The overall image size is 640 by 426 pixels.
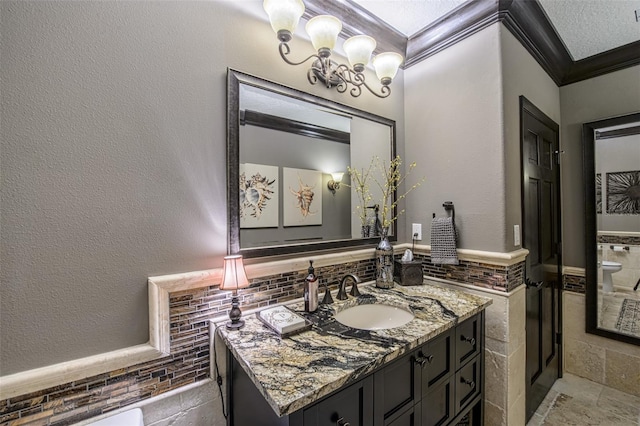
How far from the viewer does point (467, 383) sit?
1.29 meters

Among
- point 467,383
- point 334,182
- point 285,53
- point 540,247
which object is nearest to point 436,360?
point 467,383

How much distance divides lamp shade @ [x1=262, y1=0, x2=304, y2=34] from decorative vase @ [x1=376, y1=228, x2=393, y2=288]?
122 centimetres

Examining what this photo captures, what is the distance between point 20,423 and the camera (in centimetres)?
79

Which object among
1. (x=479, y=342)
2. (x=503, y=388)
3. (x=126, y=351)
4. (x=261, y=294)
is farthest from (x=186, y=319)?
(x=503, y=388)

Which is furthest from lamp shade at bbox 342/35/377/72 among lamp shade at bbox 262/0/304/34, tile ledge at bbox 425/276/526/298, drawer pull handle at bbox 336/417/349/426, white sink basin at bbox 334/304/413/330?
drawer pull handle at bbox 336/417/349/426

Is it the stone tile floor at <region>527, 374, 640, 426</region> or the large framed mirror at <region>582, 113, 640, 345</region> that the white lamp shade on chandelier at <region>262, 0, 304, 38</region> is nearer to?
the large framed mirror at <region>582, 113, 640, 345</region>

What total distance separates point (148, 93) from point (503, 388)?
2.25 m

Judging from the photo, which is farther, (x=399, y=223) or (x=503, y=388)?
(x=399, y=223)

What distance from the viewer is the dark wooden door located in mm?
1694

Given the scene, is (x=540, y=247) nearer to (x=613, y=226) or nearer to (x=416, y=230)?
(x=613, y=226)

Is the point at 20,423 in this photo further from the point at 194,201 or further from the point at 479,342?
the point at 479,342

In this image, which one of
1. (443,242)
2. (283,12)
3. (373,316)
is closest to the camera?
(283,12)

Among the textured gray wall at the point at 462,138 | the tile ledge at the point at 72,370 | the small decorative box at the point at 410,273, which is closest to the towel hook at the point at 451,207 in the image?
the textured gray wall at the point at 462,138

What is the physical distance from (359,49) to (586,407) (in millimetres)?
2802
